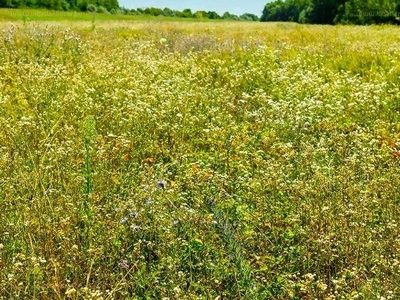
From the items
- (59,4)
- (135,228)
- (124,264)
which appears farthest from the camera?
(59,4)

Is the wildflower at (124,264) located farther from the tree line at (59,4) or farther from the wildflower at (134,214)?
the tree line at (59,4)

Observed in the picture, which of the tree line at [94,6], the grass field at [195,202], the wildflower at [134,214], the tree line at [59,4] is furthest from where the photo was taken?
the tree line at [94,6]

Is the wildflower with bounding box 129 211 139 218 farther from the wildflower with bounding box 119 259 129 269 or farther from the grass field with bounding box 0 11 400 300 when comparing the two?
the wildflower with bounding box 119 259 129 269

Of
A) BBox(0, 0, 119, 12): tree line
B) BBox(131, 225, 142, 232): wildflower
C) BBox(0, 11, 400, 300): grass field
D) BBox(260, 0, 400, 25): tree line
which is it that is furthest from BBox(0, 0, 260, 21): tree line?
BBox(131, 225, 142, 232): wildflower

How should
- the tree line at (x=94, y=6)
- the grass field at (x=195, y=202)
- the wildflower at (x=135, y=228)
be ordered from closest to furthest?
the grass field at (x=195, y=202)
the wildflower at (x=135, y=228)
the tree line at (x=94, y=6)

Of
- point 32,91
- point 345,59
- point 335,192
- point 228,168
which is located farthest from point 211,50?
point 335,192

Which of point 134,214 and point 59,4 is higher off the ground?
point 134,214

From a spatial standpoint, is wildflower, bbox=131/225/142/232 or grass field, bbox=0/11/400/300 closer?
grass field, bbox=0/11/400/300

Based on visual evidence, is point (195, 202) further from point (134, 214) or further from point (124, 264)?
point (124, 264)

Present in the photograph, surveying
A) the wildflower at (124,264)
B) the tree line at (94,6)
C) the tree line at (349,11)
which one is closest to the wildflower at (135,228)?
the wildflower at (124,264)

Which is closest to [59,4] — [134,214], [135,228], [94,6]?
[94,6]

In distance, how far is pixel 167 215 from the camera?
3760 mm

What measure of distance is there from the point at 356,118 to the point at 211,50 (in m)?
6.08

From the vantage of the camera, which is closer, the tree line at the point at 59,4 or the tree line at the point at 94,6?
the tree line at the point at 59,4
